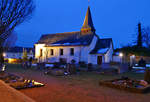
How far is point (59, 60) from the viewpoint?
1179 inches

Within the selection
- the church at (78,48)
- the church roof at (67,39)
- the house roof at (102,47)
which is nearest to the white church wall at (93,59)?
the church at (78,48)

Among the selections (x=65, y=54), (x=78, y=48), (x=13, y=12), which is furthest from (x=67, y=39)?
(x=13, y=12)

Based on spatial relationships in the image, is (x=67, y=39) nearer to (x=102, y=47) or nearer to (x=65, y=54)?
(x=65, y=54)

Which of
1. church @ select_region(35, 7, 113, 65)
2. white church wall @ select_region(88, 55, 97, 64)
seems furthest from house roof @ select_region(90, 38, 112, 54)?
white church wall @ select_region(88, 55, 97, 64)

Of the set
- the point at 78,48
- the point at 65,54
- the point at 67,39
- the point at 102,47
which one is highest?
the point at 67,39

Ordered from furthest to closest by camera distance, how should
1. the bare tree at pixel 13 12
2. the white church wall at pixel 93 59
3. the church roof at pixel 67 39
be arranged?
the church roof at pixel 67 39 → the white church wall at pixel 93 59 → the bare tree at pixel 13 12

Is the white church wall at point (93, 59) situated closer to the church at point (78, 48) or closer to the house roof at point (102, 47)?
the church at point (78, 48)

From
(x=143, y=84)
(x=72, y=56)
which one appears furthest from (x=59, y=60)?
(x=143, y=84)

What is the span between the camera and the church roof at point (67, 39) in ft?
93.0

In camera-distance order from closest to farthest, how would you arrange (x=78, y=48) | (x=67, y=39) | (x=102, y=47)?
Answer: (x=78, y=48) → (x=102, y=47) → (x=67, y=39)

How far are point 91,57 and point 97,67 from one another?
850 centimetres

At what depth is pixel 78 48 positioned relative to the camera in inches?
1097

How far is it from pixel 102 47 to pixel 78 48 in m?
5.18

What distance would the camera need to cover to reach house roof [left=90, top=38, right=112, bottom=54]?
1051 inches
